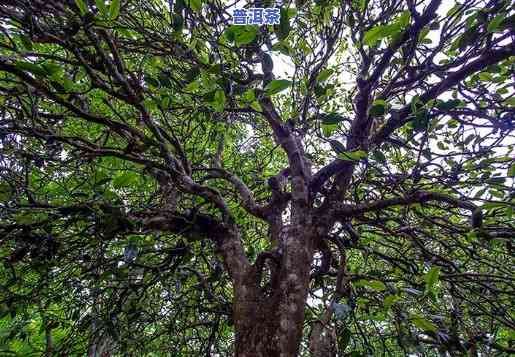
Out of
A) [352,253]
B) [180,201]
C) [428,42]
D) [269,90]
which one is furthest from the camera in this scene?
[352,253]

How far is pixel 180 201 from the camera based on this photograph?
300 cm

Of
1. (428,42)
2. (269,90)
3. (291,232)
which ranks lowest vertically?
(291,232)

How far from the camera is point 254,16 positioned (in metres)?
1.52

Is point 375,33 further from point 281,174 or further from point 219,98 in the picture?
point 281,174

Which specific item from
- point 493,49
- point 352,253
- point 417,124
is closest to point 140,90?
point 417,124

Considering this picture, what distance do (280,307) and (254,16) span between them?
1.46 meters

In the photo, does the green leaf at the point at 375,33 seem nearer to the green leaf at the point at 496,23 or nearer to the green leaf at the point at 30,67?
the green leaf at the point at 496,23

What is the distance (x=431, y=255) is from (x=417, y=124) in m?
1.08

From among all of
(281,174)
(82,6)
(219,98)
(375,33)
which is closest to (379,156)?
(375,33)

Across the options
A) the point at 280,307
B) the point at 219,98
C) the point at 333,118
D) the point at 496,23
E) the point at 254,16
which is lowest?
the point at 280,307

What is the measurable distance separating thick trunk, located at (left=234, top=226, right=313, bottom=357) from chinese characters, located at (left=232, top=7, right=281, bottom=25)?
45.4 inches

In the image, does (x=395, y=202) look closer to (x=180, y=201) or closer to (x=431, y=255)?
(x=431, y=255)

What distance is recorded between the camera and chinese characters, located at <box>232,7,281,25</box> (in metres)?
1.46

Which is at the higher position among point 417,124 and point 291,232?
point 417,124
